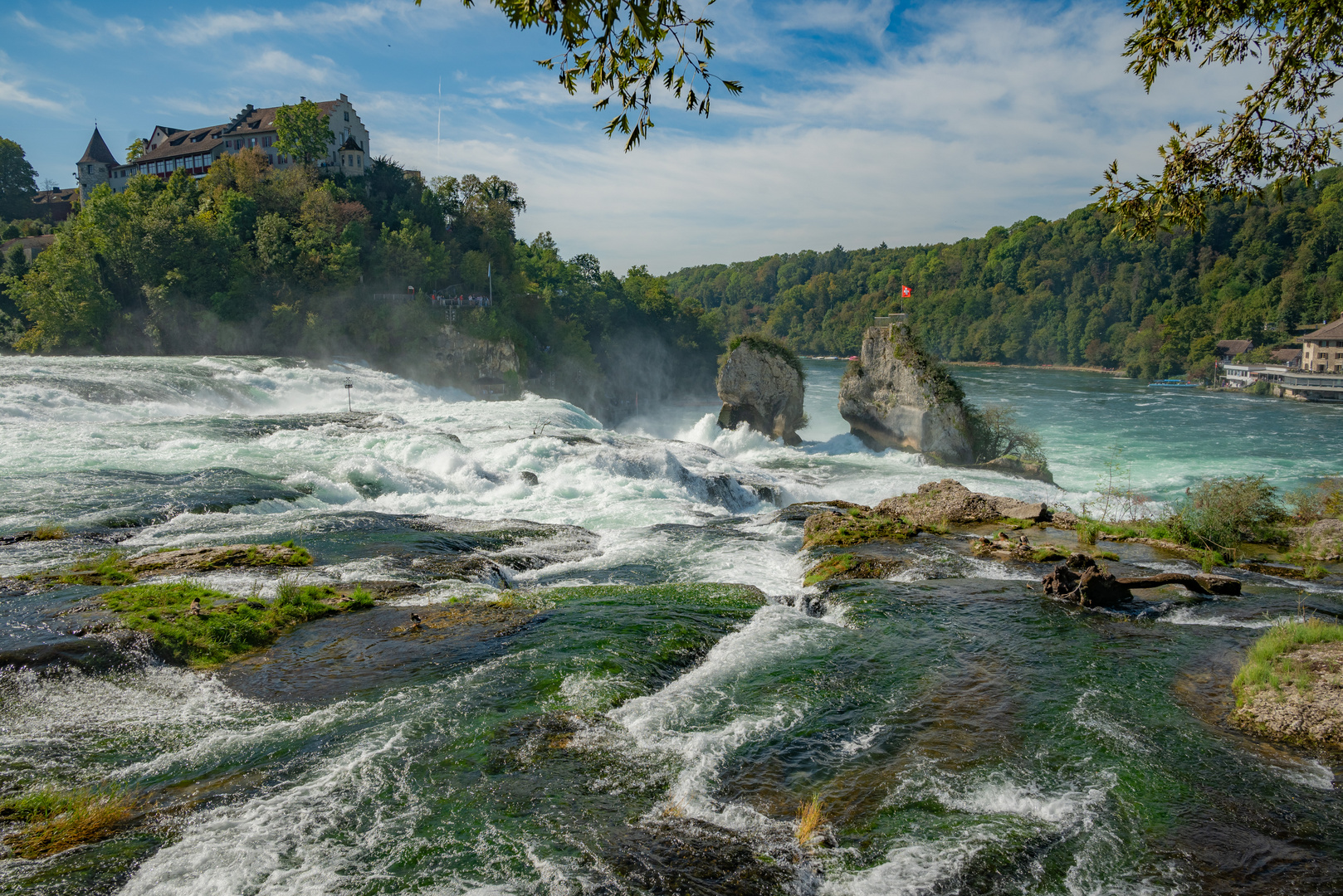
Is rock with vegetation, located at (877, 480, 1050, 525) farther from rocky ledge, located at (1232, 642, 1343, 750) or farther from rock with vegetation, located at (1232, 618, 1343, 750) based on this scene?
rocky ledge, located at (1232, 642, 1343, 750)

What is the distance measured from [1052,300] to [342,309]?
372ft

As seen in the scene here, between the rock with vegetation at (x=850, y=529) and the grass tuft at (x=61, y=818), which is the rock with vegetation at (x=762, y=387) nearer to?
the rock with vegetation at (x=850, y=529)

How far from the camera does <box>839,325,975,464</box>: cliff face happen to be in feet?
114

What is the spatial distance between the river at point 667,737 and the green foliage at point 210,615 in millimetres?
418

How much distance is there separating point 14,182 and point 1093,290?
488 ft

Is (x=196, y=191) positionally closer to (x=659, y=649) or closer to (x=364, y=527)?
(x=364, y=527)

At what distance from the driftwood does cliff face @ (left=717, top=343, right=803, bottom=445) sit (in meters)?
30.4

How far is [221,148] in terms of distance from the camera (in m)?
67.6

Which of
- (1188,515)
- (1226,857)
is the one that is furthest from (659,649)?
(1188,515)

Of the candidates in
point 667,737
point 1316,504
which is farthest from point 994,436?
point 667,737

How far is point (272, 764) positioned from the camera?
658 centimetres

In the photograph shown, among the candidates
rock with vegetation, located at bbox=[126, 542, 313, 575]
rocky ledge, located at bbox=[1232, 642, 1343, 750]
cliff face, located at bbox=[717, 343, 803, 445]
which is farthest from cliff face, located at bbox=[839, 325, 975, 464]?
rock with vegetation, located at bbox=[126, 542, 313, 575]

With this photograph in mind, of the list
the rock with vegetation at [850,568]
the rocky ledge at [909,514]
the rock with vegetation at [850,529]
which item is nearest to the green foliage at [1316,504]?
the rocky ledge at [909,514]

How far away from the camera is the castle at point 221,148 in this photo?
65.8m
